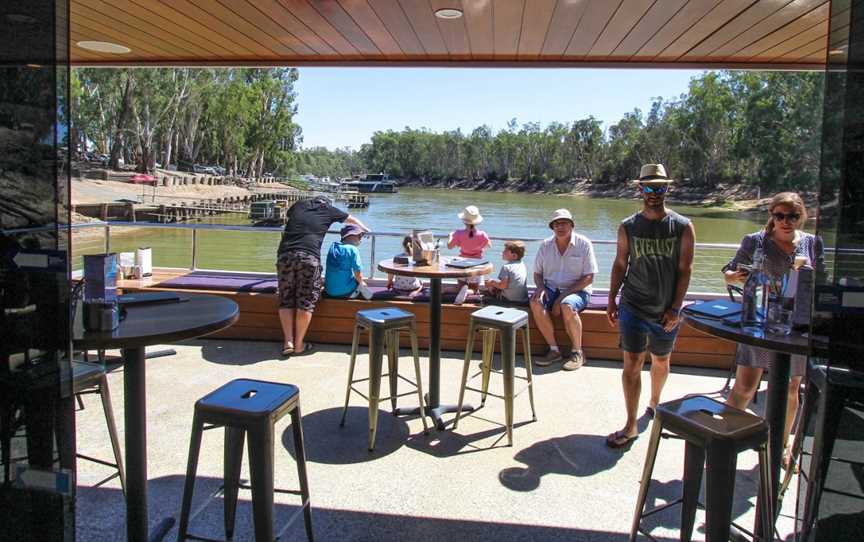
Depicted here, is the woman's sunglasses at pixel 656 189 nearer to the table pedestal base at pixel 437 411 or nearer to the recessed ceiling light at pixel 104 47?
the table pedestal base at pixel 437 411

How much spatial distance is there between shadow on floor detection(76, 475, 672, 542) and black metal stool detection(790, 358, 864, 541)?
100cm

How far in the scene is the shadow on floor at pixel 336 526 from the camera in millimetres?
2168

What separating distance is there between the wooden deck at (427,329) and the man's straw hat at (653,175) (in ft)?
5.81

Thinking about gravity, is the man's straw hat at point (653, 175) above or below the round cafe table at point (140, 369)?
above

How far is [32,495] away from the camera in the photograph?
1.37 m

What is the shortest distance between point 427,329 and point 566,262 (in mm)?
1206

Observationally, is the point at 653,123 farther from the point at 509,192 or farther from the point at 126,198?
the point at 126,198

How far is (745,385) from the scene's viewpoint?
8.80ft

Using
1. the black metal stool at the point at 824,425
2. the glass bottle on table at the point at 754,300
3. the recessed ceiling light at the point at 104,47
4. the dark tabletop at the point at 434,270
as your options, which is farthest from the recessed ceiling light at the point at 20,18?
the recessed ceiling light at the point at 104,47

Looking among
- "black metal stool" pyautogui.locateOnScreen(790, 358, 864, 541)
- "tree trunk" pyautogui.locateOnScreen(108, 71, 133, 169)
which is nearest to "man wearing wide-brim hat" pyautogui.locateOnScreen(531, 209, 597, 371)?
"black metal stool" pyautogui.locateOnScreen(790, 358, 864, 541)

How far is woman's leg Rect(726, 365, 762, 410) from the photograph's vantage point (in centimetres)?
265

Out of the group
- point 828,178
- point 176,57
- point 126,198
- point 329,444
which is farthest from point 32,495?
point 126,198

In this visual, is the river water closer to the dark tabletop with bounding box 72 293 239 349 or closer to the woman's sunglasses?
the woman's sunglasses

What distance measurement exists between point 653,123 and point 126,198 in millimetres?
49195
